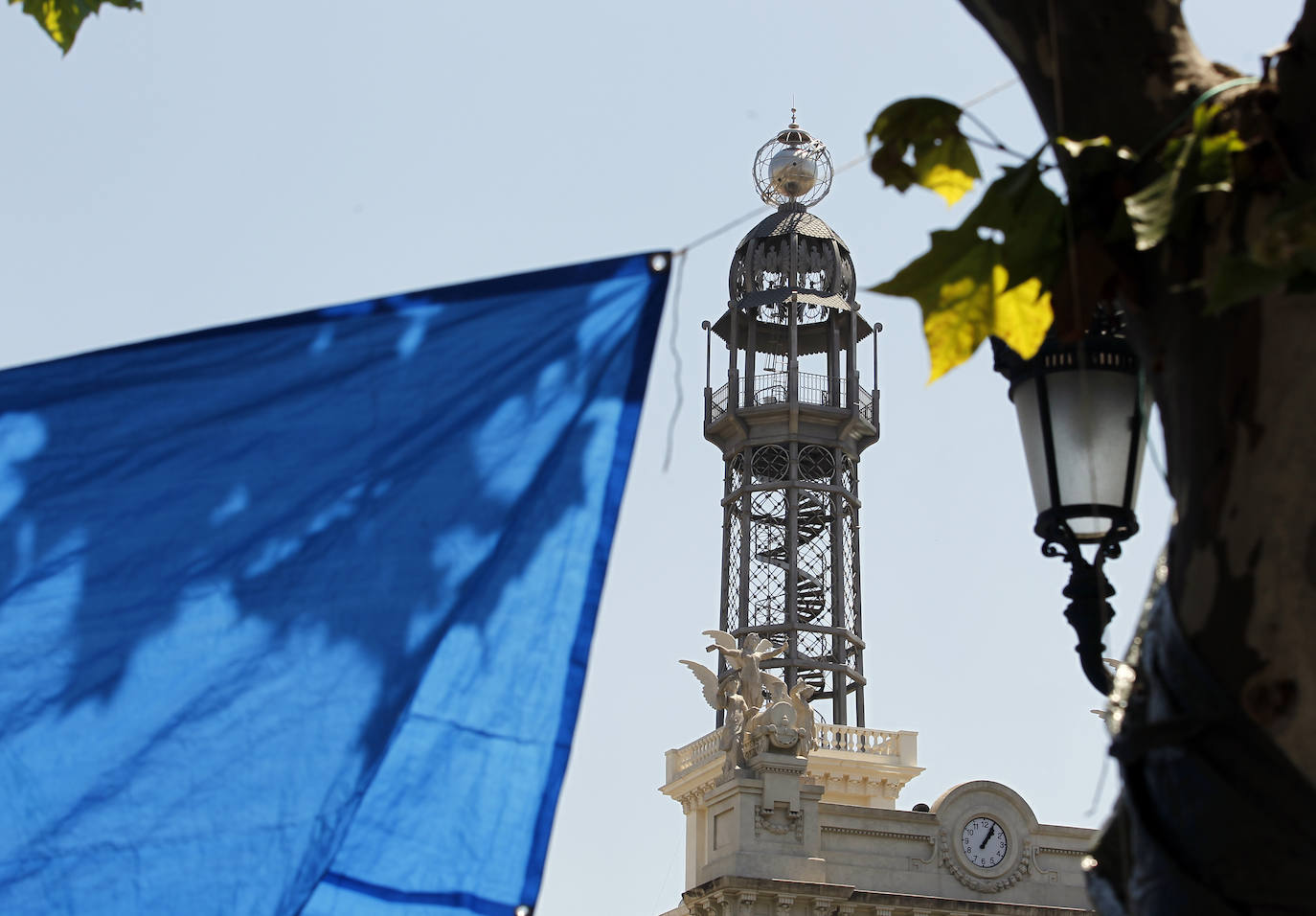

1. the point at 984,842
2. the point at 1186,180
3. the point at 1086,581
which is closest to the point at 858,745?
the point at 984,842

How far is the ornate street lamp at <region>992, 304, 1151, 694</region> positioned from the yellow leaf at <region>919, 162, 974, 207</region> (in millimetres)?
1674

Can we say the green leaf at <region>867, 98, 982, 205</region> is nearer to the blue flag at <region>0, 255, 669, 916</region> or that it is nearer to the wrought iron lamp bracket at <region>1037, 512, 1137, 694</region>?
the blue flag at <region>0, 255, 669, 916</region>

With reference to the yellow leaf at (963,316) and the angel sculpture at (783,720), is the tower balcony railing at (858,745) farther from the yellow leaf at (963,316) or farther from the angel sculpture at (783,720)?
the yellow leaf at (963,316)

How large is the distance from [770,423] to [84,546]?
40.2 m

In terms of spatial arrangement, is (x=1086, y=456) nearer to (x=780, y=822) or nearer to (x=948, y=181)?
(x=948, y=181)

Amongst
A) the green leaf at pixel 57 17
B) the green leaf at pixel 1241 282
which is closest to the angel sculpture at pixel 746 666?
the green leaf at pixel 57 17

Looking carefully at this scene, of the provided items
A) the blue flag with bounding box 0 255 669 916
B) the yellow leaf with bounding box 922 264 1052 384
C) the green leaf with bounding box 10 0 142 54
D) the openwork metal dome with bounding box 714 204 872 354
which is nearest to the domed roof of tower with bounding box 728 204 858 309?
the openwork metal dome with bounding box 714 204 872 354

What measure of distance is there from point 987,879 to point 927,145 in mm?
33240

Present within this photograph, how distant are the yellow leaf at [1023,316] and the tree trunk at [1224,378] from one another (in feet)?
0.46

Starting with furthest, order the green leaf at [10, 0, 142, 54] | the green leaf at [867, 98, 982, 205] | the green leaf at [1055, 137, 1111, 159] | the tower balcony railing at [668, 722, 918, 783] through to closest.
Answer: the tower balcony railing at [668, 722, 918, 783], the green leaf at [10, 0, 142, 54], the green leaf at [867, 98, 982, 205], the green leaf at [1055, 137, 1111, 159]

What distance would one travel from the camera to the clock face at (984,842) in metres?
35.2

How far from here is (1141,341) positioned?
3.05 m

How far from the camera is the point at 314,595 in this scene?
167 inches

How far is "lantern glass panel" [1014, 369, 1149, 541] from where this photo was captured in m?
5.09
